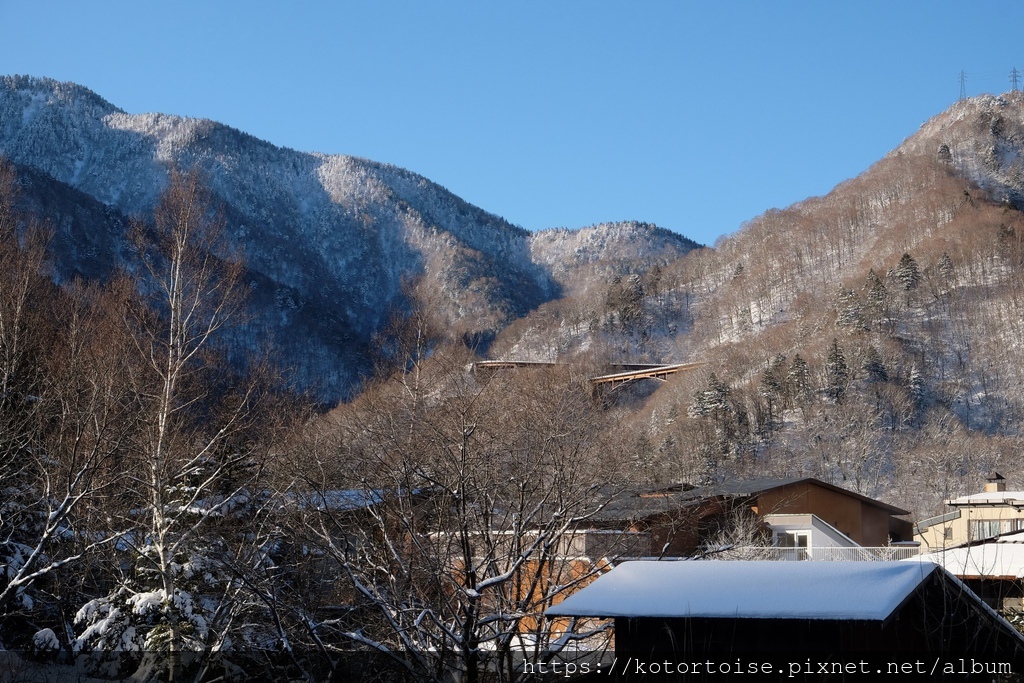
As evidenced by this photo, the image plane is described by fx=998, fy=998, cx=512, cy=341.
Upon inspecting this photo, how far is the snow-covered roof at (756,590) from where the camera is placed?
7.80m

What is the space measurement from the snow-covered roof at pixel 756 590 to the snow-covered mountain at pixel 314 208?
12419 centimetres

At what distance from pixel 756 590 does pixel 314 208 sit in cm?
18435

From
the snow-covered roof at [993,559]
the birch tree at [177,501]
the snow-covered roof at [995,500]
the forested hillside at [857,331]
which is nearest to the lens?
the birch tree at [177,501]

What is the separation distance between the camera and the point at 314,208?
186 m

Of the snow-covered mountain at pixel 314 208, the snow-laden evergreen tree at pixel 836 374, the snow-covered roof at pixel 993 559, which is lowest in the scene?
the snow-covered roof at pixel 993 559

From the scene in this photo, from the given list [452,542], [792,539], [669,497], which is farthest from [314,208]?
[452,542]

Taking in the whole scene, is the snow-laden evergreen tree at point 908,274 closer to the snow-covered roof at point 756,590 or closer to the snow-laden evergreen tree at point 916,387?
the snow-laden evergreen tree at point 916,387

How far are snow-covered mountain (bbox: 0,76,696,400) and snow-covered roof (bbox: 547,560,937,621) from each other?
12419cm

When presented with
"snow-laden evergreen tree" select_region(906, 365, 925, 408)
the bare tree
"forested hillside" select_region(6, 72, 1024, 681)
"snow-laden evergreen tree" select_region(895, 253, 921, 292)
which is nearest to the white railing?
"forested hillside" select_region(6, 72, 1024, 681)

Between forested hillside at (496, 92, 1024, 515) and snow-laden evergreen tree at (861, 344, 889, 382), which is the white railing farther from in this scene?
snow-laden evergreen tree at (861, 344, 889, 382)

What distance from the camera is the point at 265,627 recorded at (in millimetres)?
13266

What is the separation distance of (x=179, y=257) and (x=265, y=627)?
5811 mm

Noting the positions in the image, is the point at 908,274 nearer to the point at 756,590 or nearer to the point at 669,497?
the point at 669,497

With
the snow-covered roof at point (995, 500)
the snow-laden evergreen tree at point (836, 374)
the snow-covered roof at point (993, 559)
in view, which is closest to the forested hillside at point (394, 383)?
the snow-laden evergreen tree at point (836, 374)
